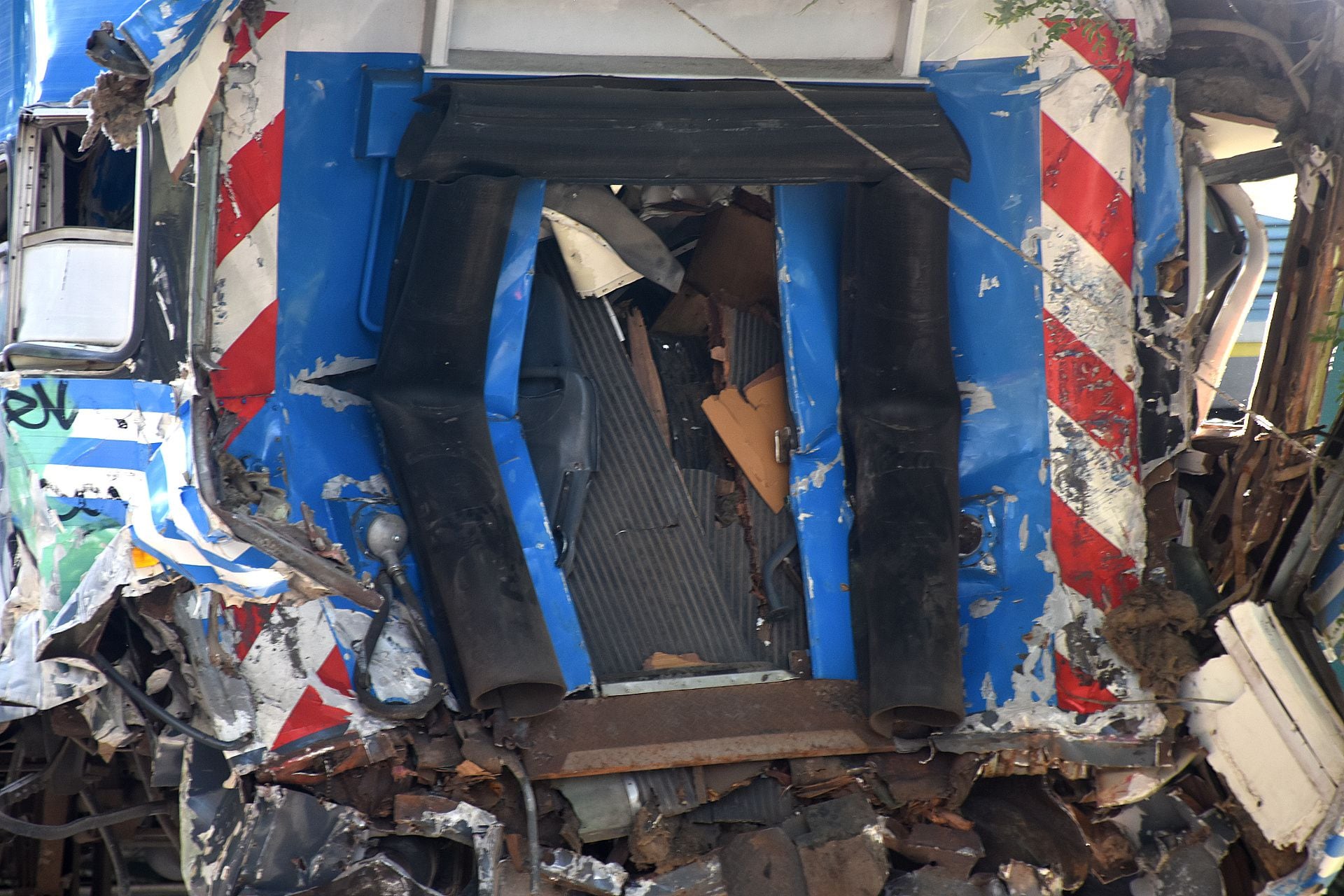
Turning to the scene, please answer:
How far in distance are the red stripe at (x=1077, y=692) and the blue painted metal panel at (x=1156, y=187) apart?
87 centimetres

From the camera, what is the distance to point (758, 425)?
3.22 m

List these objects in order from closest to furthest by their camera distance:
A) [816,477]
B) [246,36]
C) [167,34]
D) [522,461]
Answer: [167,34]
[246,36]
[522,461]
[816,477]

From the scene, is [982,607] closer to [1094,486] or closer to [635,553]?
[1094,486]

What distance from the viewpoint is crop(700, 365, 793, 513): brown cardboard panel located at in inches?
126

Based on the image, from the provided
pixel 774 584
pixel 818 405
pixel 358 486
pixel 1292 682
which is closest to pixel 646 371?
pixel 818 405

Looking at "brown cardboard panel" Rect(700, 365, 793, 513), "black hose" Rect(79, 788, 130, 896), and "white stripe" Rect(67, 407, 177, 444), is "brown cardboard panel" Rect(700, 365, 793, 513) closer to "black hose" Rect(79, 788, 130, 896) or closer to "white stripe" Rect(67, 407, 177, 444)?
"white stripe" Rect(67, 407, 177, 444)

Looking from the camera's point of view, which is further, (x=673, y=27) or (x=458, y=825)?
(x=673, y=27)

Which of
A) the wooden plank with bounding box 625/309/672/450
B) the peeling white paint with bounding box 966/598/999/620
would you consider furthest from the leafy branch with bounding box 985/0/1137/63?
the peeling white paint with bounding box 966/598/999/620

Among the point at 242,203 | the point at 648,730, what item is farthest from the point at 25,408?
the point at 648,730

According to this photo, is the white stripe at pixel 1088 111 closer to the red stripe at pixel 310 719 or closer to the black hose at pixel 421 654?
the black hose at pixel 421 654

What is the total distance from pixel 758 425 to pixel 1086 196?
91 cm

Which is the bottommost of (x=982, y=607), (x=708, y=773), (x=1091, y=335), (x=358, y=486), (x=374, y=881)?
(x=374, y=881)

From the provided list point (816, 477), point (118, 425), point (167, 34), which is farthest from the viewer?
point (816, 477)

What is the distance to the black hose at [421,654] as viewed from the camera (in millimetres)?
2699
